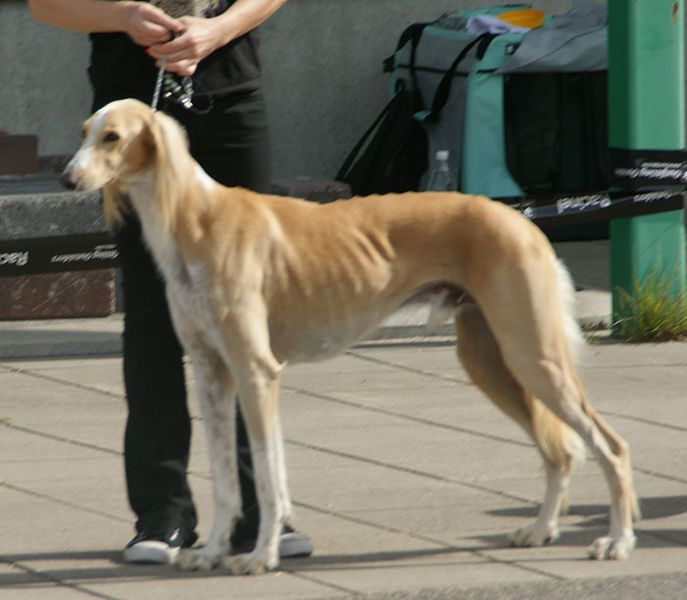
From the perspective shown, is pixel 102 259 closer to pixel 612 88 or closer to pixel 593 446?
pixel 612 88

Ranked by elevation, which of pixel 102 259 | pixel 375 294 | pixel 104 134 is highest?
pixel 104 134

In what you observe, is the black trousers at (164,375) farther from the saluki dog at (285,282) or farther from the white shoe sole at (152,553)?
the saluki dog at (285,282)

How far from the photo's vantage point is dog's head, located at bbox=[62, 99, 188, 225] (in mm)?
4637

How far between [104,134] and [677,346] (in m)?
4.63

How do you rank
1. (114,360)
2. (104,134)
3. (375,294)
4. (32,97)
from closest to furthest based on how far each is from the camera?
(104,134) → (375,294) → (114,360) → (32,97)

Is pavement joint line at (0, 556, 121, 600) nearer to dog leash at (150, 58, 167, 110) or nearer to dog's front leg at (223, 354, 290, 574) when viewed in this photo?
dog's front leg at (223, 354, 290, 574)

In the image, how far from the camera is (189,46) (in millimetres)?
4852

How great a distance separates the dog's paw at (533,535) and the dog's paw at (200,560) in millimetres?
1014

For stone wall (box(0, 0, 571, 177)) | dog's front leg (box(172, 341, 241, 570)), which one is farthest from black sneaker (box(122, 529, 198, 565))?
stone wall (box(0, 0, 571, 177))

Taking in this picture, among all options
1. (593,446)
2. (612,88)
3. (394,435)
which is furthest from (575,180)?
(593,446)

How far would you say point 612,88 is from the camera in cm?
867

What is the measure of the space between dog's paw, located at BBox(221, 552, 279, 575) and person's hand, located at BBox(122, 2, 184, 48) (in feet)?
5.40

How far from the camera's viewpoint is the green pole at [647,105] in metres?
8.48

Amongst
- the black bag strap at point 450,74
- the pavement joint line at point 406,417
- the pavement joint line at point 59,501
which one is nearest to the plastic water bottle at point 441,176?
the black bag strap at point 450,74
